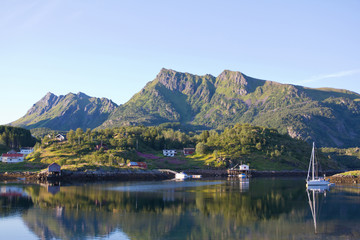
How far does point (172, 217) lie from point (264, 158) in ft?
436

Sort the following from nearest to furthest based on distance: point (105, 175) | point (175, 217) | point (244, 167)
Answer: point (175, 217)
point (105, 175)
point (244, 167)

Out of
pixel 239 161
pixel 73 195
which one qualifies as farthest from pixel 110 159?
pixel 73 195

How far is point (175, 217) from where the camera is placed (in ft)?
184

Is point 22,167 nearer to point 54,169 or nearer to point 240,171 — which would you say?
point 54,169

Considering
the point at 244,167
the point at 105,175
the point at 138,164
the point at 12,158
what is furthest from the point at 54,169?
the point at 244,167

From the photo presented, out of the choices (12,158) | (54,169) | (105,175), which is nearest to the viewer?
(54,169)

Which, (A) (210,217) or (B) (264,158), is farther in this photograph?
(B) (264,158)

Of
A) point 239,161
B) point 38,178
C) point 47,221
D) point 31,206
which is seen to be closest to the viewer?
point 47,221

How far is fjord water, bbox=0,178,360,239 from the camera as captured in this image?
4531 centimetres

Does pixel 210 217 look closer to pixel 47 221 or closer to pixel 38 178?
pixel 47 221

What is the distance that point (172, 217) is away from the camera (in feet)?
184

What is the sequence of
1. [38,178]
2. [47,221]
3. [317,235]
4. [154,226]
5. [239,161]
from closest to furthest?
1. [317,235]
2. [154,226]
3. [47,221]
4. [38,178]
5. [239,161]

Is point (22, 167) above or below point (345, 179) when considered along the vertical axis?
above

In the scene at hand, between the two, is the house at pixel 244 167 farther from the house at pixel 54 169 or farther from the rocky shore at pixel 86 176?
the house at pixel 54 169
